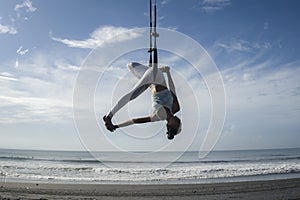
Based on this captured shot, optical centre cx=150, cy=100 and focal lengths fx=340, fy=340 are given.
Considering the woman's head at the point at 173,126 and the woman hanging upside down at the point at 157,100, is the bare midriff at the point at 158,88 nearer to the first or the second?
the woman hanging upside down at the point at 157,100

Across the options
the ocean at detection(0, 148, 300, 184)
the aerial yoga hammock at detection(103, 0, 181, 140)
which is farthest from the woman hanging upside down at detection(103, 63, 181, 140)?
the ocean at detection(0, 148, 300, 184)

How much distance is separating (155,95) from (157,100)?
79mm

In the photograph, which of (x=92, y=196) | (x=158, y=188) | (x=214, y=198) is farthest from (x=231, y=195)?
(x=92, y=196)

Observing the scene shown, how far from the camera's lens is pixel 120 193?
1675 cm

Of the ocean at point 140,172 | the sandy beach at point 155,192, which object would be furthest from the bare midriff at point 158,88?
the sandy beach at point 155,192

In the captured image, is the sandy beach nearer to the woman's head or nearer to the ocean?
the ocean

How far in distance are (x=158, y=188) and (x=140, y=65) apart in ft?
48.9

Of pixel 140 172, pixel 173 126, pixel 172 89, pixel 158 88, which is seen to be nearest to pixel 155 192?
pixel 140 172

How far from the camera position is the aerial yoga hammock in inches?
170

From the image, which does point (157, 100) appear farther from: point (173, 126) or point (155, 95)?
point (173, 126)

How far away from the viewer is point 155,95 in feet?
15.2

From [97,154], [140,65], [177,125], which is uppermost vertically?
[140,65]

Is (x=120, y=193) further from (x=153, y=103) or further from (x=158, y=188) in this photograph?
(x=153, y=103)

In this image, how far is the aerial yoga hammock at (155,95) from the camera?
432cm
